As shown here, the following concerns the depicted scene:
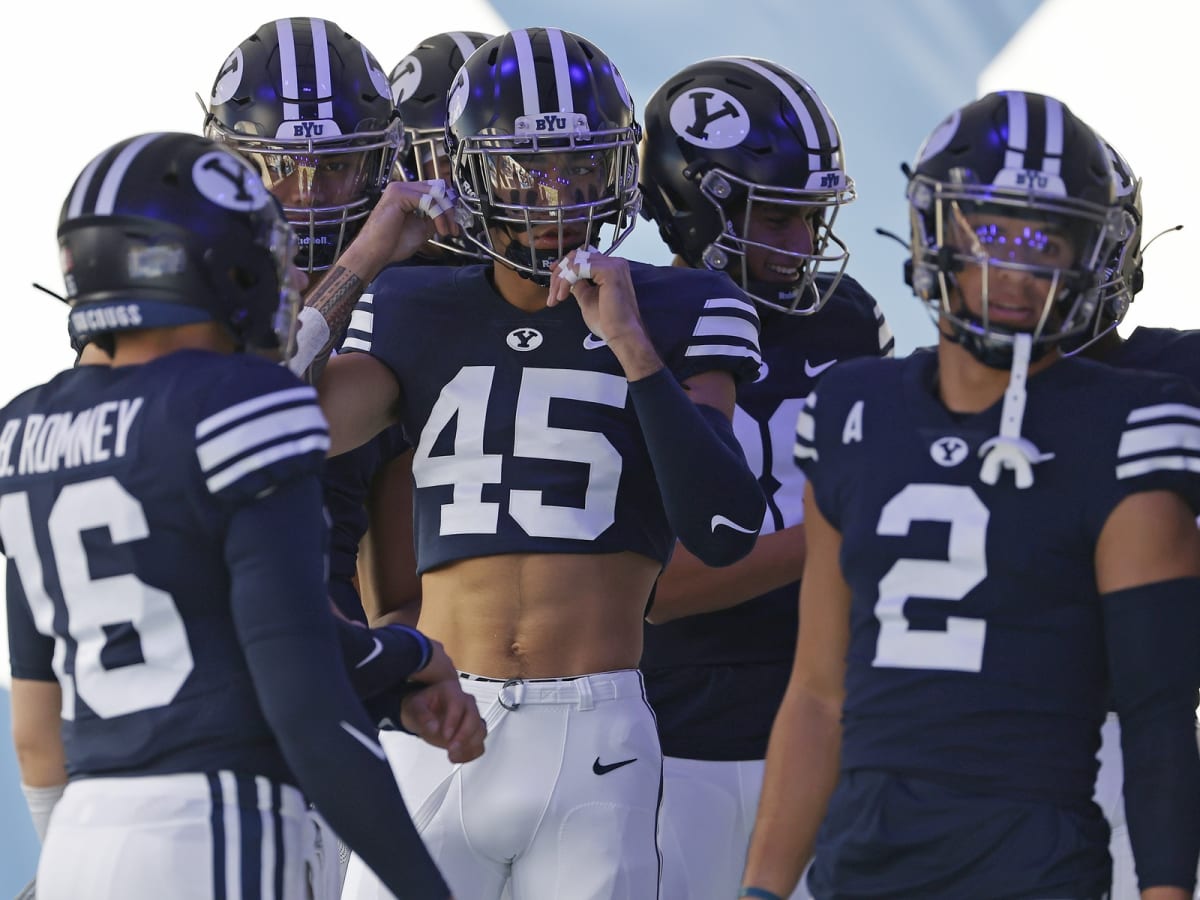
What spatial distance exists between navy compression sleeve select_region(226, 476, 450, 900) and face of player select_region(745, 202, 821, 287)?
1461 mm

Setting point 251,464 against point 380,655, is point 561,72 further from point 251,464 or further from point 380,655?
point 251,464

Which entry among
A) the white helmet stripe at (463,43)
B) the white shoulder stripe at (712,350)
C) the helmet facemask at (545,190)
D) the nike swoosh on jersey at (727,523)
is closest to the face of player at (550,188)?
the helmet facemask at (545,190)

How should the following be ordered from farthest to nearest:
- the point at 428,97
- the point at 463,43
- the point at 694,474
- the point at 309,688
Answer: the point at 463,43 < the point at 428,97 < the point at 694,474 < the point at 309,688

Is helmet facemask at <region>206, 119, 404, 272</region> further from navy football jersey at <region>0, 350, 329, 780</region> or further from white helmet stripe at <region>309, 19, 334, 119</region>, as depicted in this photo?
navy football jersey at <region>0, 350, 329, 780</region>

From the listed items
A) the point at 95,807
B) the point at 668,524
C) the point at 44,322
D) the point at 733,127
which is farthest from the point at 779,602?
the point at 44,322

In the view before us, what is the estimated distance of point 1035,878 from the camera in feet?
5.70

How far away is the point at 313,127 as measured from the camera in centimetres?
299

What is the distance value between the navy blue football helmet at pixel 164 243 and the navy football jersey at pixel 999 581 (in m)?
0.63

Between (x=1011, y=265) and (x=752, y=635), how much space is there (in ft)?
3.62

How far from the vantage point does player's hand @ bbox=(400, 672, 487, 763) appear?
200cm

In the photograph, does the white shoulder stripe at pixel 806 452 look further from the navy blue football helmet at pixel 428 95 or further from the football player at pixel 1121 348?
the navy blue football helmet at pixel 428 95

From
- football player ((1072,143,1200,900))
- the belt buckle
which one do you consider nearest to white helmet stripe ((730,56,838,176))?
football player ((1072,143,1200,900))

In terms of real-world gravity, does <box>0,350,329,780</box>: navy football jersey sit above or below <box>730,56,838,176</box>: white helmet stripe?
below

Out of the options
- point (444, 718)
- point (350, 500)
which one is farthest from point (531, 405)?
point (444, 718)
